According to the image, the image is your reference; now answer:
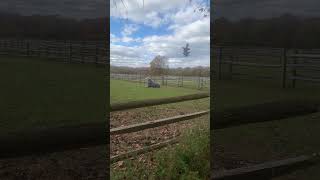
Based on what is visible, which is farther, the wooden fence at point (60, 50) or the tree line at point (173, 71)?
the tree line at point (173, 71)

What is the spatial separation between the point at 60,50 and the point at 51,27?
192 millimetres

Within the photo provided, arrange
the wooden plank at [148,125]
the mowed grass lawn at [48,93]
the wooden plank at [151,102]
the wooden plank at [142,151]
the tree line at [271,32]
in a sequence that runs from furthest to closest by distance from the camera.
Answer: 1. the wooden plank at [151,102]
2. the wooden plank at [148,125]
3. the wooden plank at [142,151]
4. the tree line at [271,32]
5. the mowed grass lawn at [48,93]

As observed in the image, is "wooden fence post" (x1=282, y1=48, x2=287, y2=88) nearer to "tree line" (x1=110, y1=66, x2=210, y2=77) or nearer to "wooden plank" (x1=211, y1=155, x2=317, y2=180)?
"wooden plank" (x1=211, y1=155, x2=317, y2=180)

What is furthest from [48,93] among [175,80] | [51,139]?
[175,80]

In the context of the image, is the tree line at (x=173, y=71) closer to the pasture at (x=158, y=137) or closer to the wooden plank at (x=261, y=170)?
the pasture at (x=158, y=137)

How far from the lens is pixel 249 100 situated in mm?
3770

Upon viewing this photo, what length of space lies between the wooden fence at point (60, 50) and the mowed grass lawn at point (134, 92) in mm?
1332

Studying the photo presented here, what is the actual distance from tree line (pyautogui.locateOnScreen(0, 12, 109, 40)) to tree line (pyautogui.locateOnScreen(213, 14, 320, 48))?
103 cm

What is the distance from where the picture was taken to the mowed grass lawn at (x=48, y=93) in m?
3.06

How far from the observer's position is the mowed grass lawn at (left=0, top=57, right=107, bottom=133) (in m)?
3.06

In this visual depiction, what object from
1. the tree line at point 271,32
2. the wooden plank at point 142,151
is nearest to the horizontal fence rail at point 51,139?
the wooden plank at point 142,151

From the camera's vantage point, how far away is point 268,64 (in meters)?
3.77

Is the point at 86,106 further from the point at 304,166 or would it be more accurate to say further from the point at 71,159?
the point at 304,166

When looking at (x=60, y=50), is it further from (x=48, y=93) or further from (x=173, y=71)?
(x=173, y=71)
